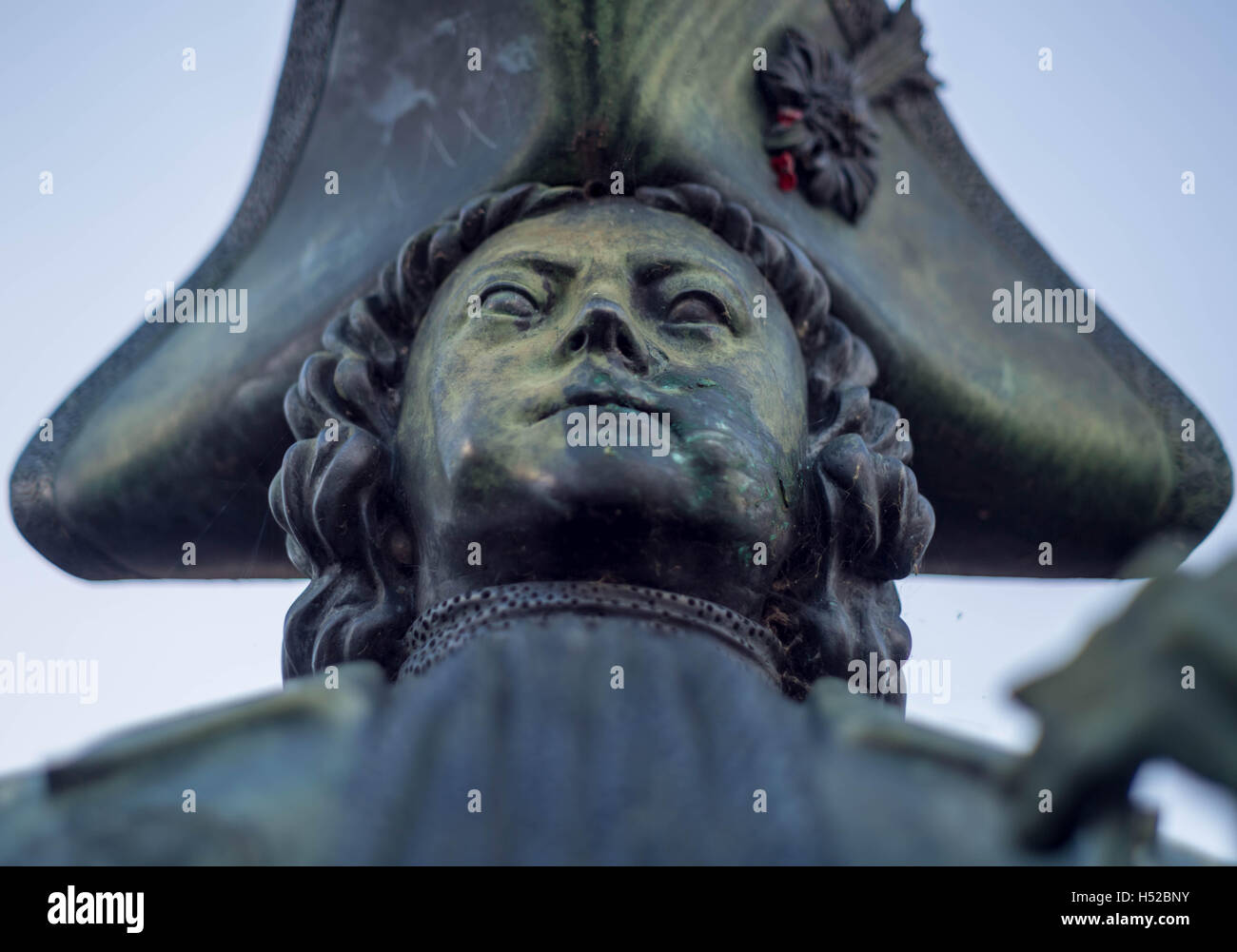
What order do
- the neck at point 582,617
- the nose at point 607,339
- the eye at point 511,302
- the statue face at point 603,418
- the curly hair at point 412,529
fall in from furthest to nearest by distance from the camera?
the eye at point 511,302 < the curly hair at point 412,529 < the nose at point 607,339 < the statue face at point 603,418 < the neck at point 582,617

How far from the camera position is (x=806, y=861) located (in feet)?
9.38

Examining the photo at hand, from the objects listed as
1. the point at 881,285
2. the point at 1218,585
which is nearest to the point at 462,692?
the point at 1218,585

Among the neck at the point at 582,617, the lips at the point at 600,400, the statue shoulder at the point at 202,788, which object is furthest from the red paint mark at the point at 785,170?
the statue shoulder at the point at 202,788

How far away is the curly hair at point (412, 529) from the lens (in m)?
4.58

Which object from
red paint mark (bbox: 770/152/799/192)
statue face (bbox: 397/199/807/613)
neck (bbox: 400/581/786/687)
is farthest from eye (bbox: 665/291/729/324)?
red paint mark (bbox: 770/152/799/192)

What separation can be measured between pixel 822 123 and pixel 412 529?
224 centimetres

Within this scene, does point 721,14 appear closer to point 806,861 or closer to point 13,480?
point 13,480

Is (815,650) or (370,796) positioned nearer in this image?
(370,796)

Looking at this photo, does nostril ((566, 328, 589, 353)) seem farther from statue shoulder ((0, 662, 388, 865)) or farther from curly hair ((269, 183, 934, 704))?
statue shoulder ((0, 662, 388, 865))

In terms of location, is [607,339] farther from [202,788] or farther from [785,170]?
[202,788]

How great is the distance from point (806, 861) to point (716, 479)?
150 cm

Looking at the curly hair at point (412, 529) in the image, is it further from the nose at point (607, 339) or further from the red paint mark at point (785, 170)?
the nose at point (607, 339)

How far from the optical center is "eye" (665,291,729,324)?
472 centimetres

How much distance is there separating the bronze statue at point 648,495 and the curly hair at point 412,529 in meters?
0.01
